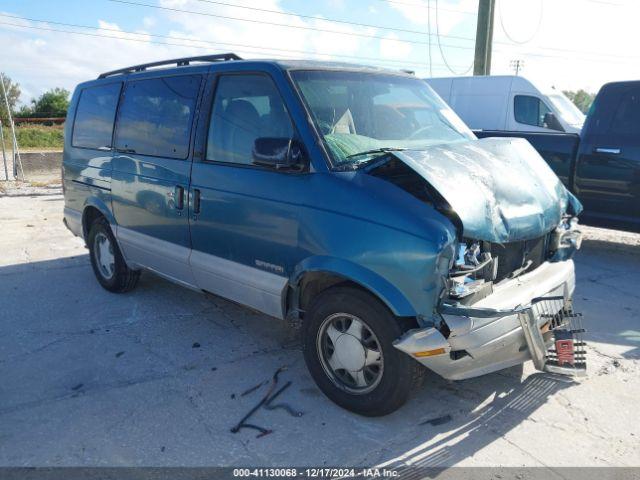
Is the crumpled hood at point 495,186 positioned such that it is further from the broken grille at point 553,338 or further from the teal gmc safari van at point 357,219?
the broken grille at point 553,338

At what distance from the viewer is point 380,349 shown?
3.14 m

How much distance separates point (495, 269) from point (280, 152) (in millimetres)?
1482

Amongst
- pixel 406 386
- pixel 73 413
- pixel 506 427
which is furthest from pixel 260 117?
pixel 506 427

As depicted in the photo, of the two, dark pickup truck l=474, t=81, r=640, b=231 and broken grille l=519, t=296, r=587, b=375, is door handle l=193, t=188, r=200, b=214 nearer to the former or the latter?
broken grille l=519, t=296, r=587, b=375

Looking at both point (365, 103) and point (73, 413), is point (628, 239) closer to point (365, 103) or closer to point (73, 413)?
point (365, 103)

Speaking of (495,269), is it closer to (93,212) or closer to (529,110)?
(93,212)

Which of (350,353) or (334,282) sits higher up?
(334,282)

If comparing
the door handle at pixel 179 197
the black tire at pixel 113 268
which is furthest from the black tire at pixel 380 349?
the black tire at pixel 113 268

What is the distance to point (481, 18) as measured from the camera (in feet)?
48.9

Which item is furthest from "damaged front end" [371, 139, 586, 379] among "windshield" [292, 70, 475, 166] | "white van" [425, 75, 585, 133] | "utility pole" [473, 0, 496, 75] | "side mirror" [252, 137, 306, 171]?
"utility pole" [473, 0, 496, 75]

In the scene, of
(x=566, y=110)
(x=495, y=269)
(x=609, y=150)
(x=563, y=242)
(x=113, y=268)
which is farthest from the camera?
(x=566, y=110)

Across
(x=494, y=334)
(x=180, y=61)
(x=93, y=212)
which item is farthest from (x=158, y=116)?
(x=494, y=334)

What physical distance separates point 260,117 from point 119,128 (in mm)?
2044

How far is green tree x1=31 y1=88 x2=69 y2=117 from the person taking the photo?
47.4m
